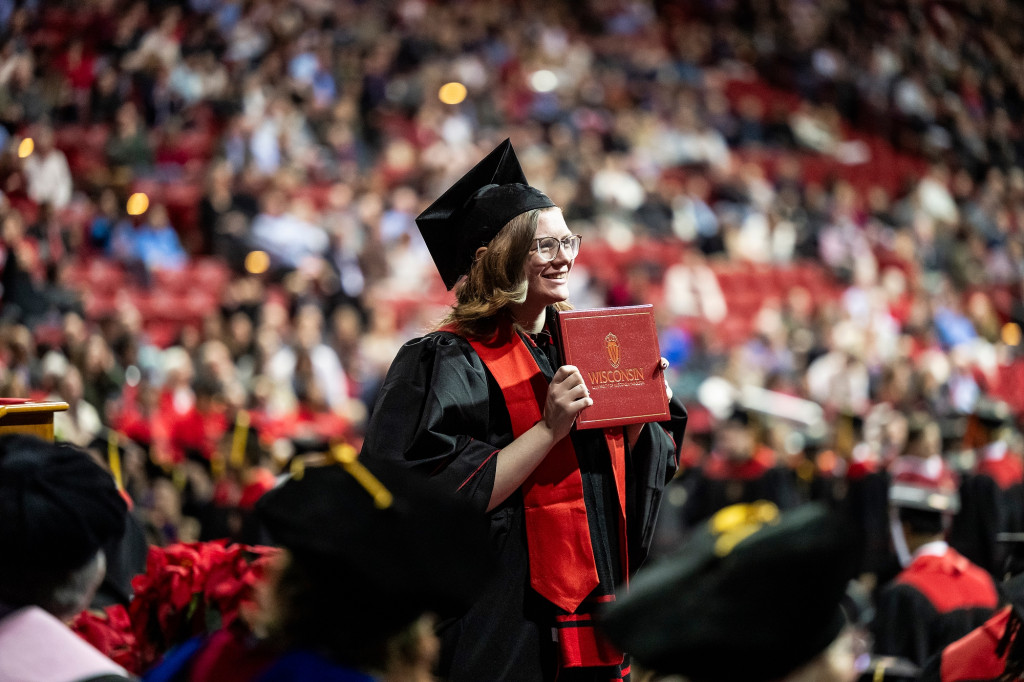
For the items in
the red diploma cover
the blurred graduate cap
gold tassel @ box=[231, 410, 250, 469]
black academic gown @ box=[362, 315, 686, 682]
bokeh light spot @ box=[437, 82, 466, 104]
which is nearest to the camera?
black academic gown @ box=[362, 315, 686, 682]

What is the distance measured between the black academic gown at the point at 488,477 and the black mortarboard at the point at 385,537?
2.57 feet

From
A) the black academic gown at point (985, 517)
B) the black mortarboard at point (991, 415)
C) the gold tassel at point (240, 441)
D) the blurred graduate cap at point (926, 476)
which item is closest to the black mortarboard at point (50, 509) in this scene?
the gold tassel at point (240, 441)

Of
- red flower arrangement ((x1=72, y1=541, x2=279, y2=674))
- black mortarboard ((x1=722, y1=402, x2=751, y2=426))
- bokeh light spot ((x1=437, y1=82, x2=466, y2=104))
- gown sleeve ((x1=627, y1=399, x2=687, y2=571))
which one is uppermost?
bokeh light spot ((x1=437, y1=82, x2=466, y2=104))

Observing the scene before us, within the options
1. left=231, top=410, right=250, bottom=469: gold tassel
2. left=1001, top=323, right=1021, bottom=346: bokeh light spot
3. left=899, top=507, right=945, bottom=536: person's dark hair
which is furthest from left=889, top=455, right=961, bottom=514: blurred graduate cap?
left=1001, top=323, right=1021, bottom=346: bokeh light spot

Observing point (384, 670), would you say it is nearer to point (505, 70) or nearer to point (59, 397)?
point (59, 397)

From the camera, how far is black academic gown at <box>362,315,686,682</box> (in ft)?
8.23

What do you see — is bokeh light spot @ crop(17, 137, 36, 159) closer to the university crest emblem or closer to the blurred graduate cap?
the blurred graduate cap

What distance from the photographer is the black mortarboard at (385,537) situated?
5.17ft

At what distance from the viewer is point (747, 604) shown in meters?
1.47

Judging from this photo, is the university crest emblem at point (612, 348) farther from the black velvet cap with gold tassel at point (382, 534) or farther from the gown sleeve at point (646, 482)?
the black velvet cap with gold tassel at point (382, 534)

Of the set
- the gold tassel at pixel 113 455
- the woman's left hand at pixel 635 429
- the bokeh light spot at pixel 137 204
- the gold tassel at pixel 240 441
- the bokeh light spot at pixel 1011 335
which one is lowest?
the bokeh light spot at pixel 1011 335

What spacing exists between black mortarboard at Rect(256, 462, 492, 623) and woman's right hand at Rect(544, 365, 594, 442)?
33.6 inches

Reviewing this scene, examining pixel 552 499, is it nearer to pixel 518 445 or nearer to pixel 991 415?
pixel 518 445

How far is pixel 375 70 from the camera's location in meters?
16.5
